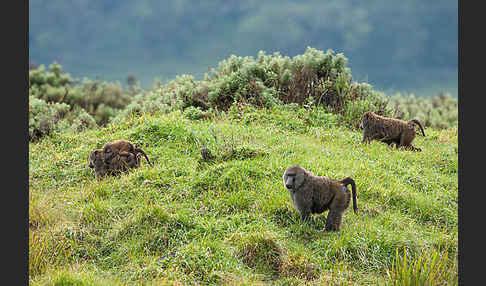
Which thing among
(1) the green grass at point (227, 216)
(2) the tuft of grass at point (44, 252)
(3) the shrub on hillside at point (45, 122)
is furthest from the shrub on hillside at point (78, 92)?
(2) the tuft of grass at point (44, 252)

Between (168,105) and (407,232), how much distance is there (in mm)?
9554

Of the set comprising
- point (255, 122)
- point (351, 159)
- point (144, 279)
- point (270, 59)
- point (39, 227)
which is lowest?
point (144, 279)

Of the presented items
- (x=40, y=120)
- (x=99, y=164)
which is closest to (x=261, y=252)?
(x=99, y=164)

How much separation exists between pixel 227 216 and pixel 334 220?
147 cm

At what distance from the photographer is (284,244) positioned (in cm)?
569

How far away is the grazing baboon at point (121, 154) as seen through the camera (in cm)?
802

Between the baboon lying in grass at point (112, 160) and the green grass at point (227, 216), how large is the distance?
0.22 m

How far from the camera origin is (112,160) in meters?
8.00

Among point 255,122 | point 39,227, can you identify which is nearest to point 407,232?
point 39,227

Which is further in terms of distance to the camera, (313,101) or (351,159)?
(313,101)

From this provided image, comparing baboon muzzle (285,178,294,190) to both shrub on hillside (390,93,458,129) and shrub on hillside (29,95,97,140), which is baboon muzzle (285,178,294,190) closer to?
shrub on hillside (29,95,97,140)

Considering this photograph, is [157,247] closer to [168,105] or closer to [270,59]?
[168,105]

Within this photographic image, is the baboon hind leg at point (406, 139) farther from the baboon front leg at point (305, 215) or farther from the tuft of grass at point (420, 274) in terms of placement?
the tuft of grass at point (420, 274)

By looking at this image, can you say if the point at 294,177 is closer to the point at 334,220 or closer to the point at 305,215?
the point at 305,215
